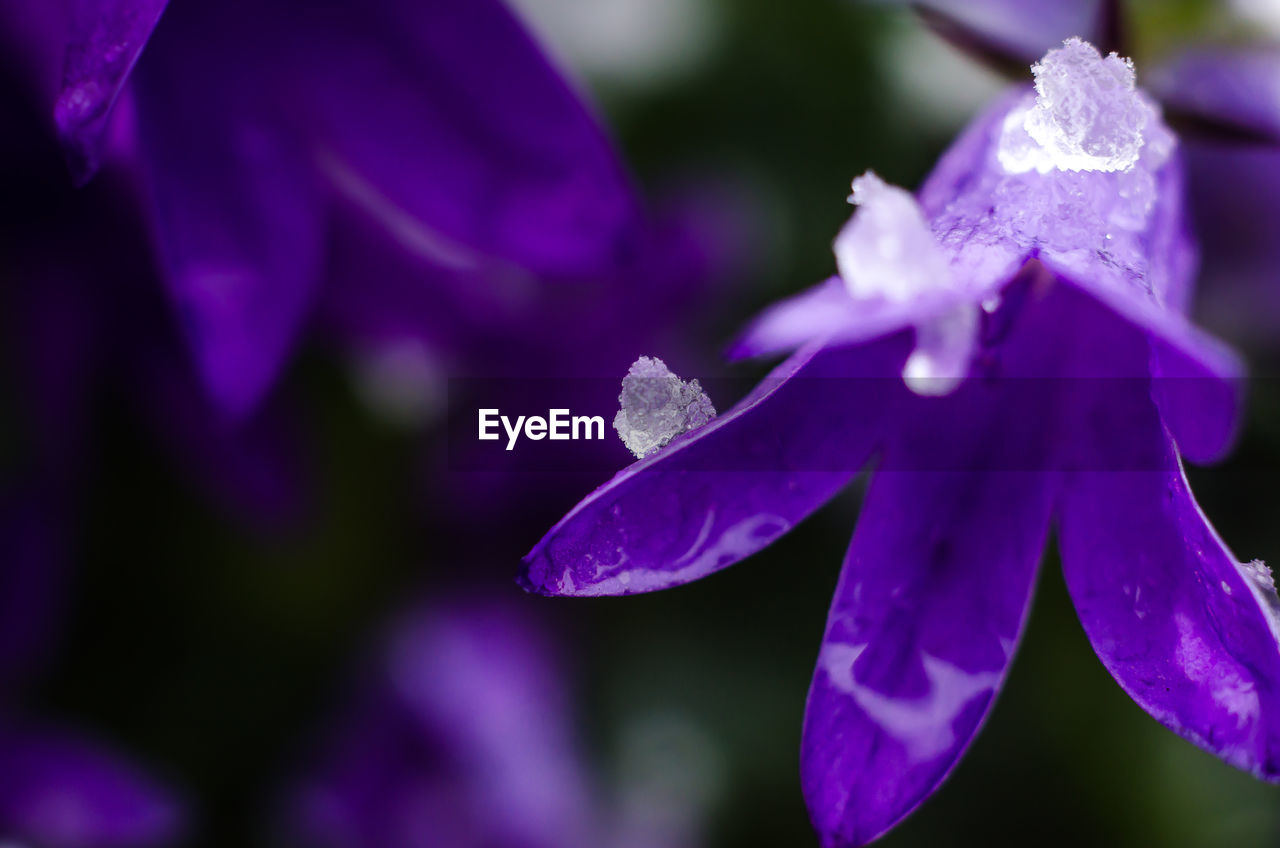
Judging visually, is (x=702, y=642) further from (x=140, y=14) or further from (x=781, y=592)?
(x=140, y=14)

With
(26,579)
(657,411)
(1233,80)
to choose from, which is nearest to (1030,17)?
(1233,80)

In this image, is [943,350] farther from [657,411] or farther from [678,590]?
[678,590]

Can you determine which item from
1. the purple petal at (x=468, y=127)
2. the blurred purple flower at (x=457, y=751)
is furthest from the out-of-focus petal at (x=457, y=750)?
the purple petal at (x=468, y=127)

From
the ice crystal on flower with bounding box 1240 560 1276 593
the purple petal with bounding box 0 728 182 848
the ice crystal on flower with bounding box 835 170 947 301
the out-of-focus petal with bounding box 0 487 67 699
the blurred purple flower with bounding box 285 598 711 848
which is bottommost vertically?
the blurred purple flower with bounding box 285 598 711 848

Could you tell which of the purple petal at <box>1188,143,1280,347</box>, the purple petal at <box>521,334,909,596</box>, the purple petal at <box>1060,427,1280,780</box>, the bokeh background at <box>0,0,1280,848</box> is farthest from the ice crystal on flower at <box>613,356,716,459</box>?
the purple petal at <box>1188,143,1280,347</box>

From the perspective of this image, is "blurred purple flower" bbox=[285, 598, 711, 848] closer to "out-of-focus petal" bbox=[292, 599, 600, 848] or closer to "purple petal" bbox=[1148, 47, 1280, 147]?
"out-of-focus petal" bbox=[292, 599, 600, 848]

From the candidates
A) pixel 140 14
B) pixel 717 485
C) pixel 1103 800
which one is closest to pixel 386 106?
pixel 140 14
